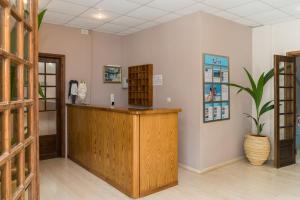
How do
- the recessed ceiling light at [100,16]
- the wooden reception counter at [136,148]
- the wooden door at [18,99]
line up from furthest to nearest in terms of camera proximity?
the recessed ceiling light at [100,16]
the wooden reception counter at [136,148]
the wooden door at [18,99]

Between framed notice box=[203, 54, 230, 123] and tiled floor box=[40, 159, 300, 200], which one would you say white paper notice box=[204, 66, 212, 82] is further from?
tiled floor box=[40, 159, 300, 200]

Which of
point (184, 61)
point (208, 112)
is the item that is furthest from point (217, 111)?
point (184, 61)

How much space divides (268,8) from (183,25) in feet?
4.58

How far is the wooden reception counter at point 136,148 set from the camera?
9.72 feet

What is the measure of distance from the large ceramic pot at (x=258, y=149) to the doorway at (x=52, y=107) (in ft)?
12.5

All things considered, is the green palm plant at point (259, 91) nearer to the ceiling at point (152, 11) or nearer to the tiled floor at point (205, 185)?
the tiled floor at point (205, 185)

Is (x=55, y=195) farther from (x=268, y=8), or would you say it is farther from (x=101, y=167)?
(x=268, y=8)

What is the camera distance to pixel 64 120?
4.93 m

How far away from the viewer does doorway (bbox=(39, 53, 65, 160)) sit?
473 centimetres

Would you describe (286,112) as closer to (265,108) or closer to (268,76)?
(265,108)

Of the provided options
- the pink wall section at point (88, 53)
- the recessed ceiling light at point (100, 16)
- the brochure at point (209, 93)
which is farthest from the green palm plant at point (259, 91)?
the pink wall section at point (88, 53)

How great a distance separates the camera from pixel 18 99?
119cm

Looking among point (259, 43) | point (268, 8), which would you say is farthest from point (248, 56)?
point (268, 8)

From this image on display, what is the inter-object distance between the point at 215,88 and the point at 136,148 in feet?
6.62
